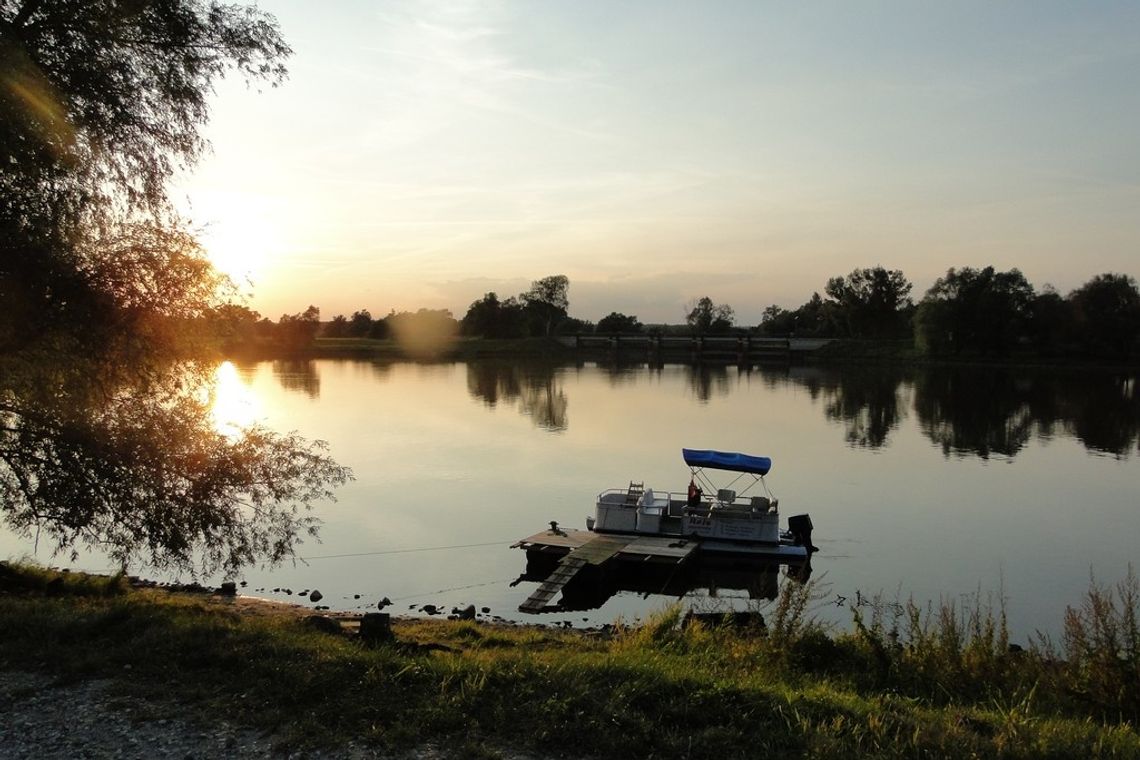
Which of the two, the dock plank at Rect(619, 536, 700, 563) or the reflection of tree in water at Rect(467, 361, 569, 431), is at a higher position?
the reflection of tree in water at Rect(467, 361, 569, 431)

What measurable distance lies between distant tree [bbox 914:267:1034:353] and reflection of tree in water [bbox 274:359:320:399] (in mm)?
95260

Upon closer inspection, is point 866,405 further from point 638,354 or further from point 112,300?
point 638,354

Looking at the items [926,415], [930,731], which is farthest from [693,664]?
[926,415]

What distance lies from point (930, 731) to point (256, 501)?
37.7 feet

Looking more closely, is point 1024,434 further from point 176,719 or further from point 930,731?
point 176,719

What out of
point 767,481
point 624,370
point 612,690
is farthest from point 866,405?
point 612,690

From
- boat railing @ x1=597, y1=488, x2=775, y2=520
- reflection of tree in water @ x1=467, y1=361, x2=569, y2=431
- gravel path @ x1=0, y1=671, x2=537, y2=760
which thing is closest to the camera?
gravel path @ x1=0, y1=671, x2=537, y2=760

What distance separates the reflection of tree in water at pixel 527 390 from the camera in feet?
212

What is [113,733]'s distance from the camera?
6.87 metres

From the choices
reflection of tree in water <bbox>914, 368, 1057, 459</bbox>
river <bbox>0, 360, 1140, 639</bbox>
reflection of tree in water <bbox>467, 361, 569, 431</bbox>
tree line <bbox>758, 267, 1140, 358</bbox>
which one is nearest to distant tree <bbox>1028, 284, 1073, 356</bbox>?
tree line <bbox>758, 267, 1140, 358</bbox>

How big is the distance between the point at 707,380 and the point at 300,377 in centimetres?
5355

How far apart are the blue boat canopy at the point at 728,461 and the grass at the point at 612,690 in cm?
1682

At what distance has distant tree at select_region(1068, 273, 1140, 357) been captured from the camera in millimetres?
121688

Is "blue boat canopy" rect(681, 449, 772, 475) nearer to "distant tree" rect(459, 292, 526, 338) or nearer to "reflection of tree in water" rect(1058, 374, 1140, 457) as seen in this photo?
"reflection of tree in water" rect(1058, 374, 1140, 457)
